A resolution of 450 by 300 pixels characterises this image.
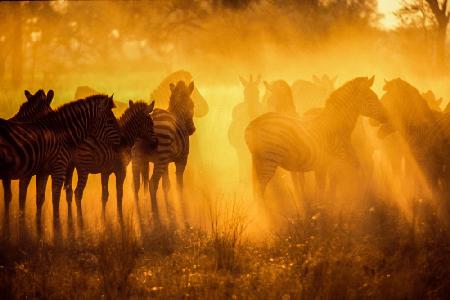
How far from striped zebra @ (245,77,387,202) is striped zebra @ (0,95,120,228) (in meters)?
2.08

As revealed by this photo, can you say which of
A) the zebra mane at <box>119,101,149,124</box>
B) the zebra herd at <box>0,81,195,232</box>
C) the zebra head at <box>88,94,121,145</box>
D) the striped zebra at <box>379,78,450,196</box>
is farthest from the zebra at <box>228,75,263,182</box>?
the zebra head at <box>88,94,121,145</box>

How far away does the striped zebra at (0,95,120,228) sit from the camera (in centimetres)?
713

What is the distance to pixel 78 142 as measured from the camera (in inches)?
308

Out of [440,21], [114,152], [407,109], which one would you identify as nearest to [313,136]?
[407,109]

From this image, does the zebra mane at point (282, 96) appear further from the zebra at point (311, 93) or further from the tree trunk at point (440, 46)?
Result: the tree trunk at point (440, 46)

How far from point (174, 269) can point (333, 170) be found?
3.56 meters

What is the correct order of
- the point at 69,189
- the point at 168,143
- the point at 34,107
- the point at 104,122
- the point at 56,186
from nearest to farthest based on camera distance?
the point at 56,186 → the point at 104,122 → the point at 34,107 → the point at 69,189 → the point at 168,143

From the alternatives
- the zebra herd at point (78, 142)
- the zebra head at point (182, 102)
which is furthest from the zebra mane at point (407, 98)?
the zebra herd at point (78, 142)

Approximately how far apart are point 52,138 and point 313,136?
3589mm

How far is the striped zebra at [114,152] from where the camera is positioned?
8156 millimetres

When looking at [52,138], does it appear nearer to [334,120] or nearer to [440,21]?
[334,120]

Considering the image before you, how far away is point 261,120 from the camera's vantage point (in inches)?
344

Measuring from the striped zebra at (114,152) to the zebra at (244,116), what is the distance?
112 inches

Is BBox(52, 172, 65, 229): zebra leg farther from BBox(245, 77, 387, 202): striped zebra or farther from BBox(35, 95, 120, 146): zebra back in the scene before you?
BBox(245, 77, 387, 202): striped zebra
